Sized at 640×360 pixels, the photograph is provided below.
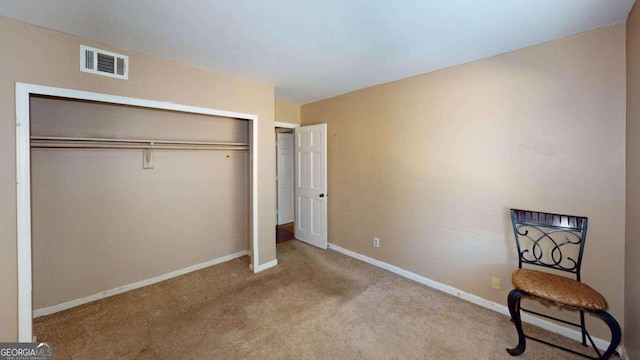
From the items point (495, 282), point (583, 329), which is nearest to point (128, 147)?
point (495, 282)

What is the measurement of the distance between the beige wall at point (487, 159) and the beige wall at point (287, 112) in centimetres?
94

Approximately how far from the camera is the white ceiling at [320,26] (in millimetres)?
1636

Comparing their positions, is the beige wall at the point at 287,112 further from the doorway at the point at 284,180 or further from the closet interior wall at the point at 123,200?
the doorway at the point at 284,180

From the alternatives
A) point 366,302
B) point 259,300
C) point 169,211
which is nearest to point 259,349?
point 259,300

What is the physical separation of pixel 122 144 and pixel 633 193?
4.28 m

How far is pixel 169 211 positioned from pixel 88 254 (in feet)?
2.68

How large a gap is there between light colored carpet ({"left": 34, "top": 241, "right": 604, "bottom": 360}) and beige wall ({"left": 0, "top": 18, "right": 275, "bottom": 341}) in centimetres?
64

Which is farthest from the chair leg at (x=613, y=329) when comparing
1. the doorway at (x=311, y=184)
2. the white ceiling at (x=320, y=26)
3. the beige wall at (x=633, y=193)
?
the doorway at (x=311, y=184)

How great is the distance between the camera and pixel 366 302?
2.58 m

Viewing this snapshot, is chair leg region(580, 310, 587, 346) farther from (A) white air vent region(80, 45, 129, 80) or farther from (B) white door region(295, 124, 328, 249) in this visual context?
(A) white air vent region(80, 45, 129, 80)

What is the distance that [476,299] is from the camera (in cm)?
255

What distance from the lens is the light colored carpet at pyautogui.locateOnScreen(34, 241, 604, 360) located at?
1.92 metres

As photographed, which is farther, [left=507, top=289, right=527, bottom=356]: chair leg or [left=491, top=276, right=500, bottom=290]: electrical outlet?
[left=491, top=276, right=500, bottom=290]: electrical outlet

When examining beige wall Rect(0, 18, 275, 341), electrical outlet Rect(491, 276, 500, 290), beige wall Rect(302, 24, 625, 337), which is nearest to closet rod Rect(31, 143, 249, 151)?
beige wall Rect(0, 18, 275, 341)
